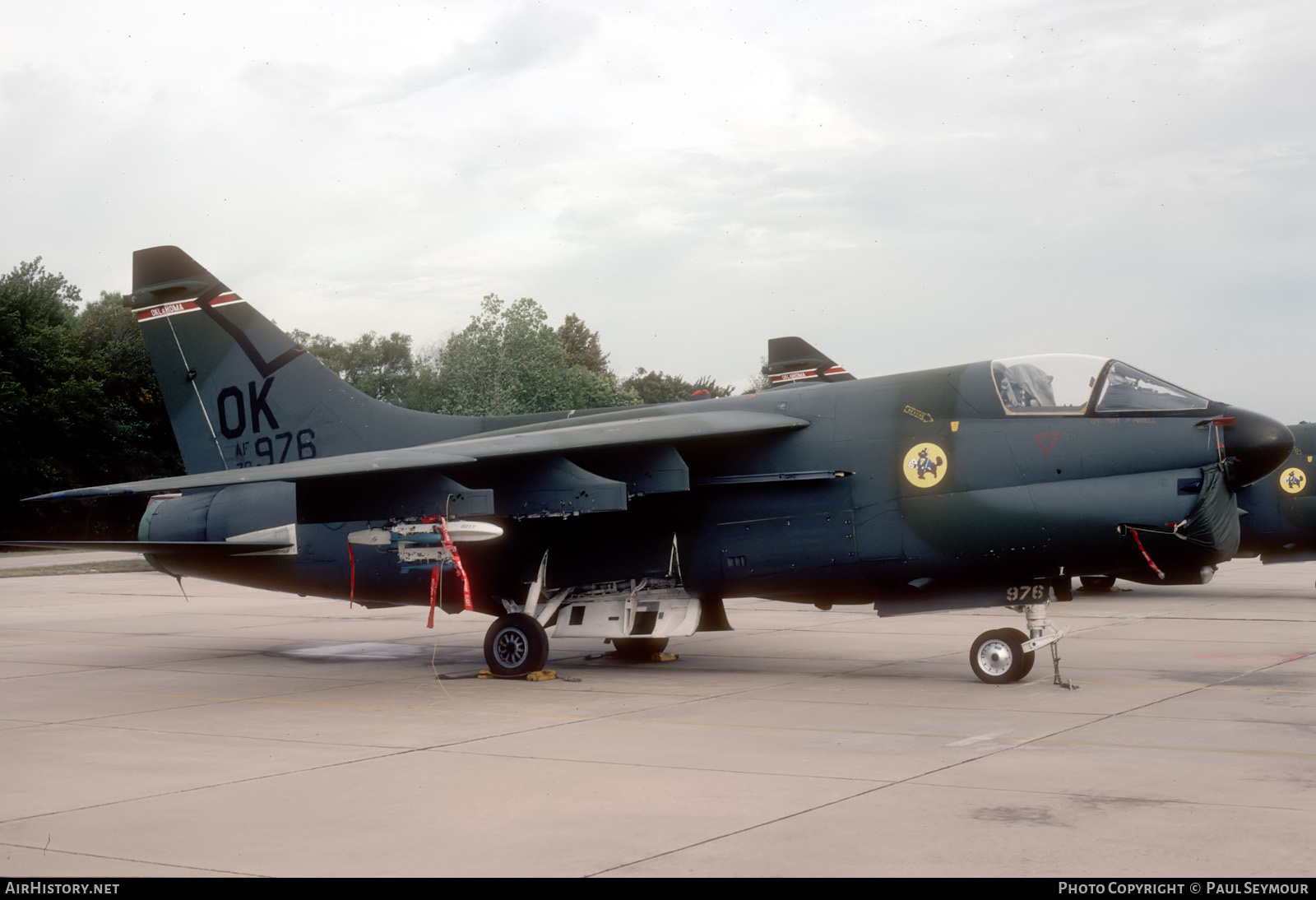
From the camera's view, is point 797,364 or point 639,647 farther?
point 797,364

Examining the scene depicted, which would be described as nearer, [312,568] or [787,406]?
[787,406]

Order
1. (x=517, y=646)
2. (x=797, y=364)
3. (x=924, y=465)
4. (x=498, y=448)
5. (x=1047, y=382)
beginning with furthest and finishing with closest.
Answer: (x=797, y=364) < (x=517, y=646) < (x=498, y=448) < (x=924, y=465) < (x=1047, y=382)

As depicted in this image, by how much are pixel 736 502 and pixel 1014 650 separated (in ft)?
10.1

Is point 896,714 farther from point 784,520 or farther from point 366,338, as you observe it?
point 366,338

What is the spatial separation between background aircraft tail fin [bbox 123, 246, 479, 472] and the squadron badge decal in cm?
1402

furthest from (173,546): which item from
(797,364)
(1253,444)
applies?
(797,364)

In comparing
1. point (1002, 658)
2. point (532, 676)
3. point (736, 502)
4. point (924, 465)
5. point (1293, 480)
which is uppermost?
point (924, 465)

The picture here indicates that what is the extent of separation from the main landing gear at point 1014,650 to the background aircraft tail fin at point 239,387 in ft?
21.3

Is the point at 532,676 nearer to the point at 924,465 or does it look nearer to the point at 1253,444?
the point at 924,465

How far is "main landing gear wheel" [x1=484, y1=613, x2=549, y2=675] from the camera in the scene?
41.2 feet

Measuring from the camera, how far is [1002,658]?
11.5 metres

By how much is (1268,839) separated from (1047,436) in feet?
18.3

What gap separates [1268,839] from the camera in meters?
5.84

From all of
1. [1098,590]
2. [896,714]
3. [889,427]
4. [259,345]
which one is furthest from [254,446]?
[1098,590]
